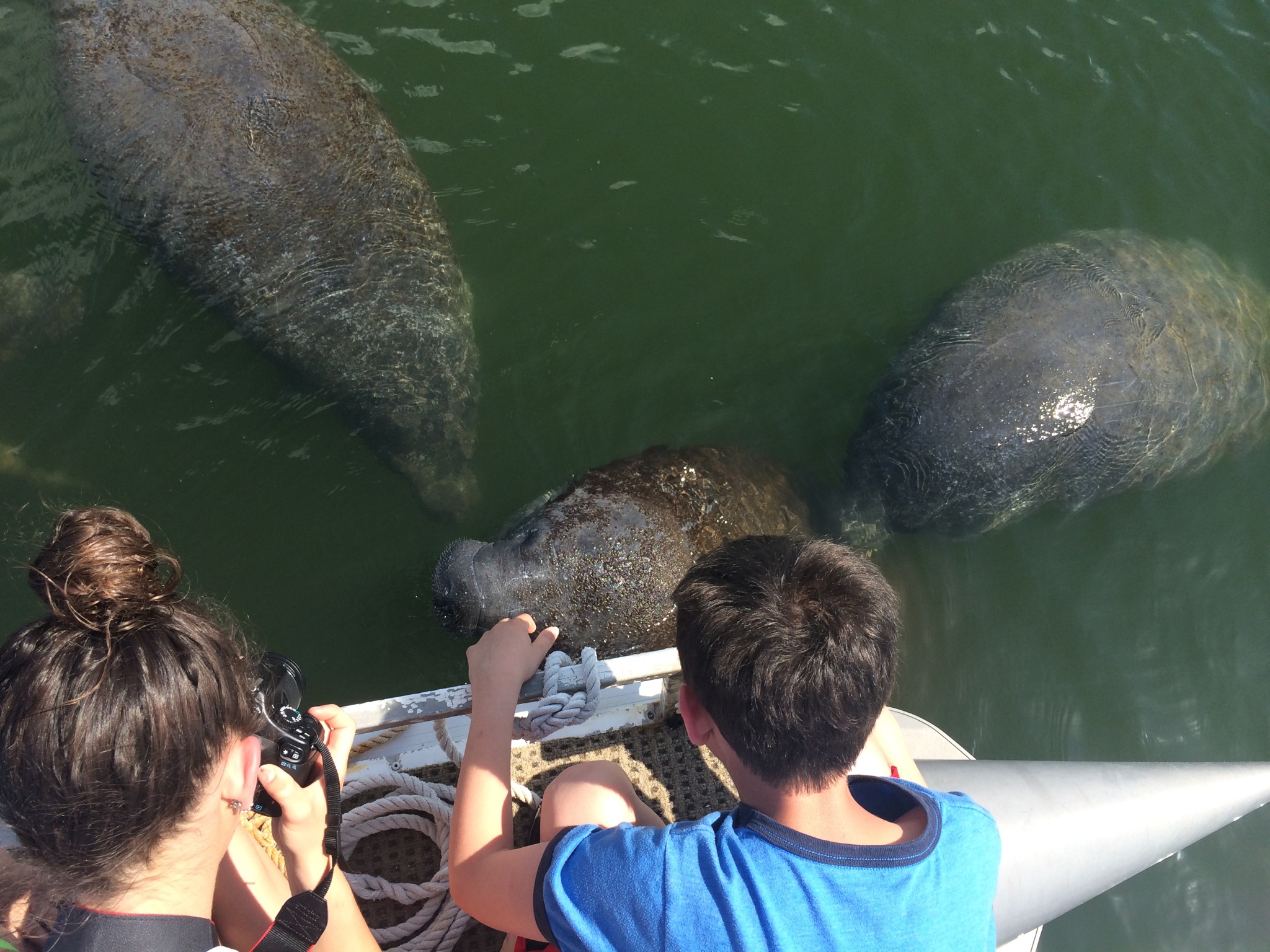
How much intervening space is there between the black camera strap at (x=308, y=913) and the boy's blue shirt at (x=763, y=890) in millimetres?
587

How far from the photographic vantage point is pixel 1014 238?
650 cm

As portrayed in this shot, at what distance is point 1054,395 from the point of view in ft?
17.0

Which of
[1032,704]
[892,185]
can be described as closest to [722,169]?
[892,185]

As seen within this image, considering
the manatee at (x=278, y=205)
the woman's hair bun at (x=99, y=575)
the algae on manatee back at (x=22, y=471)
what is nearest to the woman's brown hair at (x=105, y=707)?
the woman's hair bun at (x=99, y=575)

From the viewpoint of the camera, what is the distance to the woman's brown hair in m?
1.85

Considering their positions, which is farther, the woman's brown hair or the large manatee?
the large manatee

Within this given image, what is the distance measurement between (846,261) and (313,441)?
3.73 metres

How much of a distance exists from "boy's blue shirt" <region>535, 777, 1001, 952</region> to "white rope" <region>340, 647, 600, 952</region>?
66cm

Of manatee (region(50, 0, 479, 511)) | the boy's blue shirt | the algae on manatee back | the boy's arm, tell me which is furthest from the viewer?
the algae on manatee back

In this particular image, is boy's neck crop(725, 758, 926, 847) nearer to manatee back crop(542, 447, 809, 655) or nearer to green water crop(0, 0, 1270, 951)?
manatee back crop(542, 447, 809, 655)

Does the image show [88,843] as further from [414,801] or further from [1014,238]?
[1014,238]

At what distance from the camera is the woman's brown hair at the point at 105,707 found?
1.85 m

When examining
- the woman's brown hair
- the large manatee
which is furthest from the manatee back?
the woman's brown hair

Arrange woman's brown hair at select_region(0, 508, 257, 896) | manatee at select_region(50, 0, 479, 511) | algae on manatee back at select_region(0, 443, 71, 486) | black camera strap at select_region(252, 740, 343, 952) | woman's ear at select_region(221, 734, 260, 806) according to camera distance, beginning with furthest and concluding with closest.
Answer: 1. algae on manatee back at select_region(0, 443, 71, 486)
2. manatee at select_region(50, 0, 479, 511)
3. black camera strap at select_region(252, 740, 343, 952)
4. woman's ear at select_region(221, 734, 260, 806)
5. woman's brown hair at select_region(0, 508, 257, 896)
